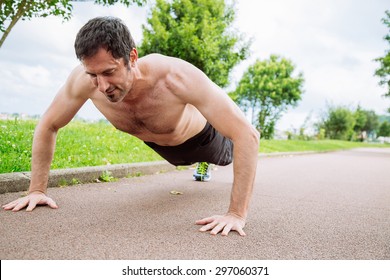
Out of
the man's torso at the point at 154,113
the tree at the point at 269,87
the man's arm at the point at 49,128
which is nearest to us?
the man's torso at the point at 154,113

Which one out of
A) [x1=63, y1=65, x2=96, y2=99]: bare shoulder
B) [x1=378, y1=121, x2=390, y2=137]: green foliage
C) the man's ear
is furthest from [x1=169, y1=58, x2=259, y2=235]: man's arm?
[x1=378, y1=121, x2=390, y2=137]: green foliage

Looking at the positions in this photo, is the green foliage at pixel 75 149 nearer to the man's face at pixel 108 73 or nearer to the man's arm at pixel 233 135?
the man's face at pixel 108 73

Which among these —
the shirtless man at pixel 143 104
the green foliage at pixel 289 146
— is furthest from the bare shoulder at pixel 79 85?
the green foliage at pixel 289 146

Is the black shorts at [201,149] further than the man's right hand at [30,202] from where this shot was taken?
Yes

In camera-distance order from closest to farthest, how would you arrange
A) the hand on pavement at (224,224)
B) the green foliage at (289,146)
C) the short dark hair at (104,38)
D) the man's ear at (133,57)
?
the short dark hair at (104,38) → the hand on pavement at (224,224) → the man's ear at (133,57) → the green foliage at (289,146)

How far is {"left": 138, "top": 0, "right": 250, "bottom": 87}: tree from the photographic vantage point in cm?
1421

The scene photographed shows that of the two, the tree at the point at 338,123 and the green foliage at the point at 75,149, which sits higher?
the tree at the point at 338,123

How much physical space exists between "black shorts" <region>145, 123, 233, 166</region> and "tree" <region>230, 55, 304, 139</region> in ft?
59.4

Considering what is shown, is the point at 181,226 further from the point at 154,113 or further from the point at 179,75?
the point at 179,75

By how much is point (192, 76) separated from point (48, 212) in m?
1.48

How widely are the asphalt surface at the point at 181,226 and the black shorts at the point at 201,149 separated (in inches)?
15.4

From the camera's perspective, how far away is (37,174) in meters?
2.93

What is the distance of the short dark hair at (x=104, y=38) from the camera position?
2.25m

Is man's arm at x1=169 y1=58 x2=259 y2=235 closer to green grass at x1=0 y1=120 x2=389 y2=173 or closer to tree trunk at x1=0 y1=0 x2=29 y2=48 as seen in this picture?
green grass at x1=0 y1=120 x2=389 y2=173
